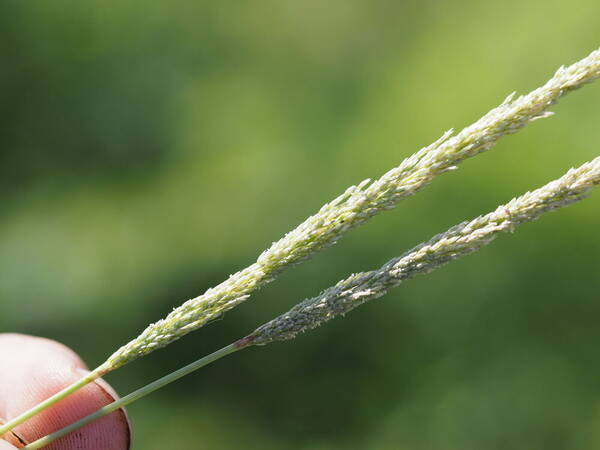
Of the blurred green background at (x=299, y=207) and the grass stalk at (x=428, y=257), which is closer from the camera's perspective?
the grass stalk at (x=428, y=257)

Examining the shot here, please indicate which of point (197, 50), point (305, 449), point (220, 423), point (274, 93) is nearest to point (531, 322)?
point (305, 449)

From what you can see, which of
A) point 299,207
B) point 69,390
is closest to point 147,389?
point 69,390

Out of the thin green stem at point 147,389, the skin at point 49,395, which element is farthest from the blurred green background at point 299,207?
the thin green stem at point 147,389

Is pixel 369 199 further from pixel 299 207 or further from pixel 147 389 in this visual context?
pixel 299 207

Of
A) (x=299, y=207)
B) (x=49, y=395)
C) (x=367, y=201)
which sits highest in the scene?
(x=367, y=201)

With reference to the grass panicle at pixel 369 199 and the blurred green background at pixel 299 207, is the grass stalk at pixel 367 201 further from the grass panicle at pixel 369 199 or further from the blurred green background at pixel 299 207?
the blurred green background at pixel 299 207

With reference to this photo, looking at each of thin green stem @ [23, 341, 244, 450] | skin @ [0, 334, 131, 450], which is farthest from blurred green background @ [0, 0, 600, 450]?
thin green stem @ [23, 341, 244, 450]

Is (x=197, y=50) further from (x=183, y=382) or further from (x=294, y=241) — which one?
(x=294, y=241)
